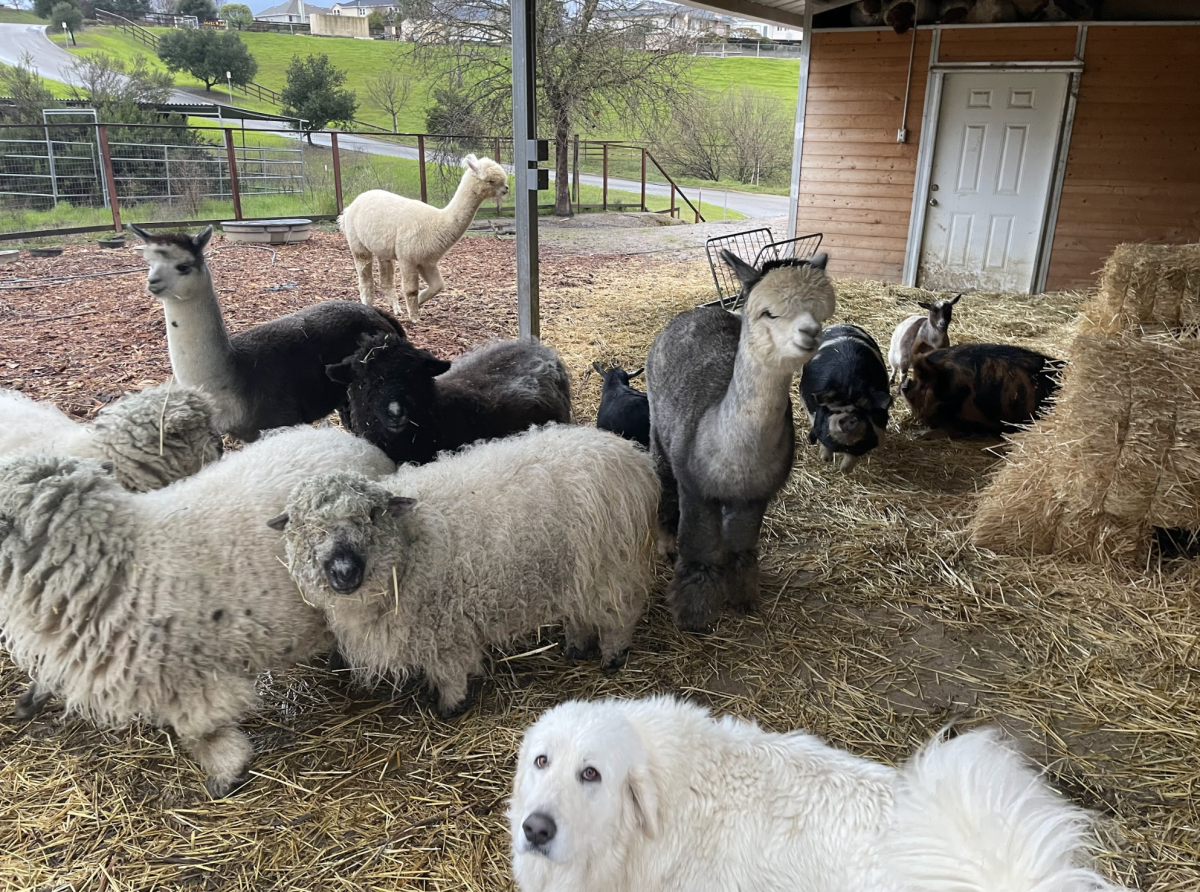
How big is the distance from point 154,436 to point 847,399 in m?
4.36

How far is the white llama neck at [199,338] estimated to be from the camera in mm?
4094

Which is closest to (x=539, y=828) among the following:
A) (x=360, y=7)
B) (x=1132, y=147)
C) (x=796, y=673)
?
(x=796, y=673)

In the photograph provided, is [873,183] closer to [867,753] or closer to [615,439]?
[615,439]

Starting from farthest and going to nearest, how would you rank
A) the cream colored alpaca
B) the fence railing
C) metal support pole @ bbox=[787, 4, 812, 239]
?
metal support pole @ bbox=[787, 4, 812, 239]
the cream colored alpaca
the fence railing

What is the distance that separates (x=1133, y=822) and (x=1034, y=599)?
1553 mm

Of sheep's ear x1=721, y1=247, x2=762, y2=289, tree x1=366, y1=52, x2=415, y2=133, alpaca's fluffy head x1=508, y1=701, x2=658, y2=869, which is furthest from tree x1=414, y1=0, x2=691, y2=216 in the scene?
alpaca's fluffy head x1=508, y1=701, x2=658, y2=869

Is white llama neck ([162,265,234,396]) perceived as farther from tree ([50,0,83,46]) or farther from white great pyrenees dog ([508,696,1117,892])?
white great pyrenees dog ([508,696,1117,892])

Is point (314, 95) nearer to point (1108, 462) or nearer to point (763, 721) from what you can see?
point (763, 721)

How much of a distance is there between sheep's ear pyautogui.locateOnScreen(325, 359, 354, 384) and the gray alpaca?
1.72 metres

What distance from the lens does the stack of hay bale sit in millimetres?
3855

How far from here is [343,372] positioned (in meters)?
3.93

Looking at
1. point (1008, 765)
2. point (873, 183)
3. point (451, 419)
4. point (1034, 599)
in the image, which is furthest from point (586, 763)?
point (873, 183)

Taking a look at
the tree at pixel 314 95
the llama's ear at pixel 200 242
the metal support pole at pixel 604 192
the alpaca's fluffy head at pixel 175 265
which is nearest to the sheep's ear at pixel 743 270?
the alpaca's fluffy head at pixel 175 265

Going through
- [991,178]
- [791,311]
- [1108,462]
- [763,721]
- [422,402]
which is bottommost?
[763,721]
